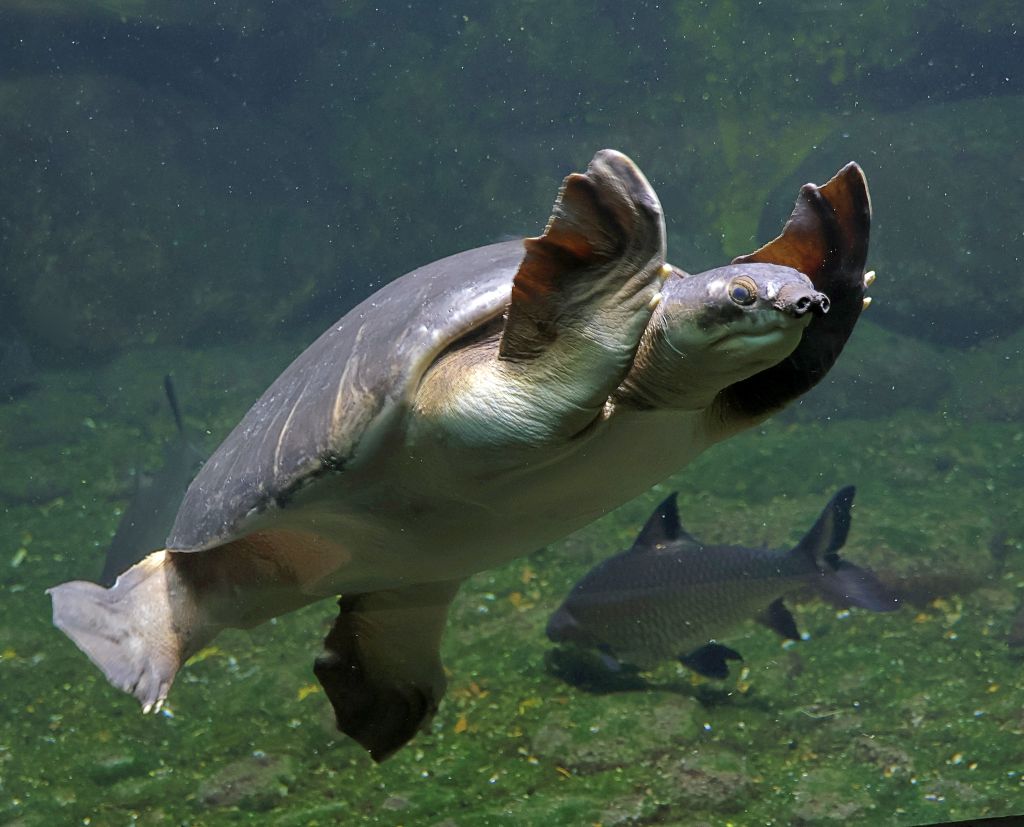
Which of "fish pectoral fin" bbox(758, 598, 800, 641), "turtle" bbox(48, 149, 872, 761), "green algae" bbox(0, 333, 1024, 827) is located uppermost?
"turtle" bbox(48, 149, 872, 761)

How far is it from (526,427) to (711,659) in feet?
9.35

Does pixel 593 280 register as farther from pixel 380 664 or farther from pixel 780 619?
pixel 780 619

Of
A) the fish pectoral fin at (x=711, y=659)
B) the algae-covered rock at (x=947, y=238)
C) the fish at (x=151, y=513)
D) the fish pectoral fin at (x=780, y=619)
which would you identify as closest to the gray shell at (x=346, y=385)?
the fish pectoral fin at (x=711, y=659)

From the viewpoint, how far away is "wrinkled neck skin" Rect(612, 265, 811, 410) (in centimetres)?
151

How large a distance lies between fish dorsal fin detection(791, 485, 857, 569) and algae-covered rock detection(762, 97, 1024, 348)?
31.0ft

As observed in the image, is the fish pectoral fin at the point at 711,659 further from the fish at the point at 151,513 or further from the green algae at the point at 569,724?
the fish at the point at 151,513

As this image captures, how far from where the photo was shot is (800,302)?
4.78ft

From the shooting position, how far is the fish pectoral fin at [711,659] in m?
4.10

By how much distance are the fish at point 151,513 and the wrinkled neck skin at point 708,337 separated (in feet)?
15.2

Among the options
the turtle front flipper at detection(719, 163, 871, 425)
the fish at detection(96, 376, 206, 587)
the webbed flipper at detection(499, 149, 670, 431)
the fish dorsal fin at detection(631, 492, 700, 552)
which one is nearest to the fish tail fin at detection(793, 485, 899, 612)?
the fish dorsal fin at detection(631, 492, 700, 552)

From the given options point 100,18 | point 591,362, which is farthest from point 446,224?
point 591,362

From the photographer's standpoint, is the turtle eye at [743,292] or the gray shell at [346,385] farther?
the gray shell at [346,385]

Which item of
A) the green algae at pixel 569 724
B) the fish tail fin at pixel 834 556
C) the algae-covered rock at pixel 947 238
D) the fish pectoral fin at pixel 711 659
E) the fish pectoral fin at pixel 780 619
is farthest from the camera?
the algae-covered rock at pixel 947 238

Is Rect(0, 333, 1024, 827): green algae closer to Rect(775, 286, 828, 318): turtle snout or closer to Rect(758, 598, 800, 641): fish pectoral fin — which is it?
Rect(758, 598, 800, 641): fish pectoral fin
